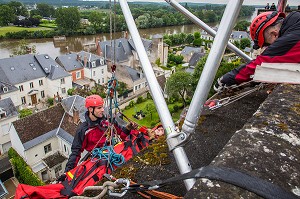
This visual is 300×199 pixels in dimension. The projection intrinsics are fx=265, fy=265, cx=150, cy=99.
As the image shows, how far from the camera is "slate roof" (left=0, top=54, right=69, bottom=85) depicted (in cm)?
3186

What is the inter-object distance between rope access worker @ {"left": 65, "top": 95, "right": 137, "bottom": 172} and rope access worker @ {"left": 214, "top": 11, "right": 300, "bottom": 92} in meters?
2.18

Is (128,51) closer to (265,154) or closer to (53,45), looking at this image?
(53,45)

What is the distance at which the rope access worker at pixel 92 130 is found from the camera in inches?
198

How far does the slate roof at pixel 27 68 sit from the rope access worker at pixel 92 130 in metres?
30.0

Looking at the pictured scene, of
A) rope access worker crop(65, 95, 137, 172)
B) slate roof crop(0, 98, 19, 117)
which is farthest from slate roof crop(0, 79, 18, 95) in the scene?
rope access worker crop(65, 95, 137, 172)

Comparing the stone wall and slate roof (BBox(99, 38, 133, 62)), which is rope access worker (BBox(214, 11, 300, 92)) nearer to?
the stone wall

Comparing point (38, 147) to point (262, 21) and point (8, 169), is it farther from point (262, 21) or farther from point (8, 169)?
point (262, 21)

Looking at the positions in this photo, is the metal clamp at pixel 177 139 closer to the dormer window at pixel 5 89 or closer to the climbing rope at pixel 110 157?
the climbing rope at pixel 110 157

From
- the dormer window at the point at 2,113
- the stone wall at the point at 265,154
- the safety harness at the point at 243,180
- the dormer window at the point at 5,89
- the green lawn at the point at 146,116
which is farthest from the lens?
the dormer window at the point at 5,89

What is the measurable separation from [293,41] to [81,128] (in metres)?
3.83

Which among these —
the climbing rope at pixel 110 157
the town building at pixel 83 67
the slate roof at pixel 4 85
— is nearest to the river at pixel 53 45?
the town building at pixel 83 67

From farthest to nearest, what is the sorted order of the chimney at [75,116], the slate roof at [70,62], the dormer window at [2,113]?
the slate roof at [70,62], the dormer window at [2,113], the chimney at [75,116]

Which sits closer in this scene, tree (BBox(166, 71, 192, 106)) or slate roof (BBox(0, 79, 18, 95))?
slate roof (BBox(0, 79, 18, 95))

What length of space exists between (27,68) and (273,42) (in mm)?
34643
